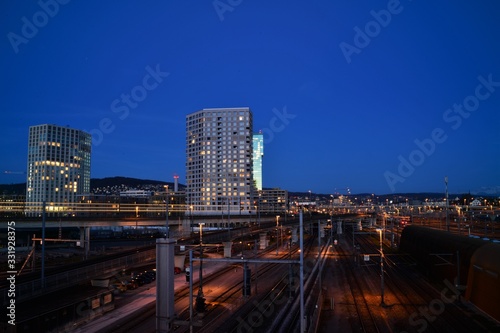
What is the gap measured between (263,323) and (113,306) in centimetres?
1234

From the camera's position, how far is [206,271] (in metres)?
51.4

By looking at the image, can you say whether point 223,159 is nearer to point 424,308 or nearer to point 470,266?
point 470,266

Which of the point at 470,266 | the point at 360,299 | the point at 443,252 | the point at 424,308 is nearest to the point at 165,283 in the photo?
the point at 424,308

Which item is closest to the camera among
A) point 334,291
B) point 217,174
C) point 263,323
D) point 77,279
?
point 263,323

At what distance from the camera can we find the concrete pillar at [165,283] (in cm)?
1438

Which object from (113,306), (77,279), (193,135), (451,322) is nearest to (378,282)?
(451,322)

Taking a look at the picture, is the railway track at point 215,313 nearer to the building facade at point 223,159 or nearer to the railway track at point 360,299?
the railway track at point 360,299

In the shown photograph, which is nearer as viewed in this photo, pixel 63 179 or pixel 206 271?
pixel 206 271

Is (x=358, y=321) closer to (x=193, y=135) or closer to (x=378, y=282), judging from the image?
(x=378, y=282)

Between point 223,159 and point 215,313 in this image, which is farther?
point 223,159

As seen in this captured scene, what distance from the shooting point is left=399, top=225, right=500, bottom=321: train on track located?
27.0 m

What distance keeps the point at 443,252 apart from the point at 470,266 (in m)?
9.24

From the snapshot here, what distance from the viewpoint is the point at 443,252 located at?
133 ft

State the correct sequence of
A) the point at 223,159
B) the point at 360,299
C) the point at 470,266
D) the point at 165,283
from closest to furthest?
the point at 165,283, the point at 470,266, the point at 360,299, the point at 223,159
